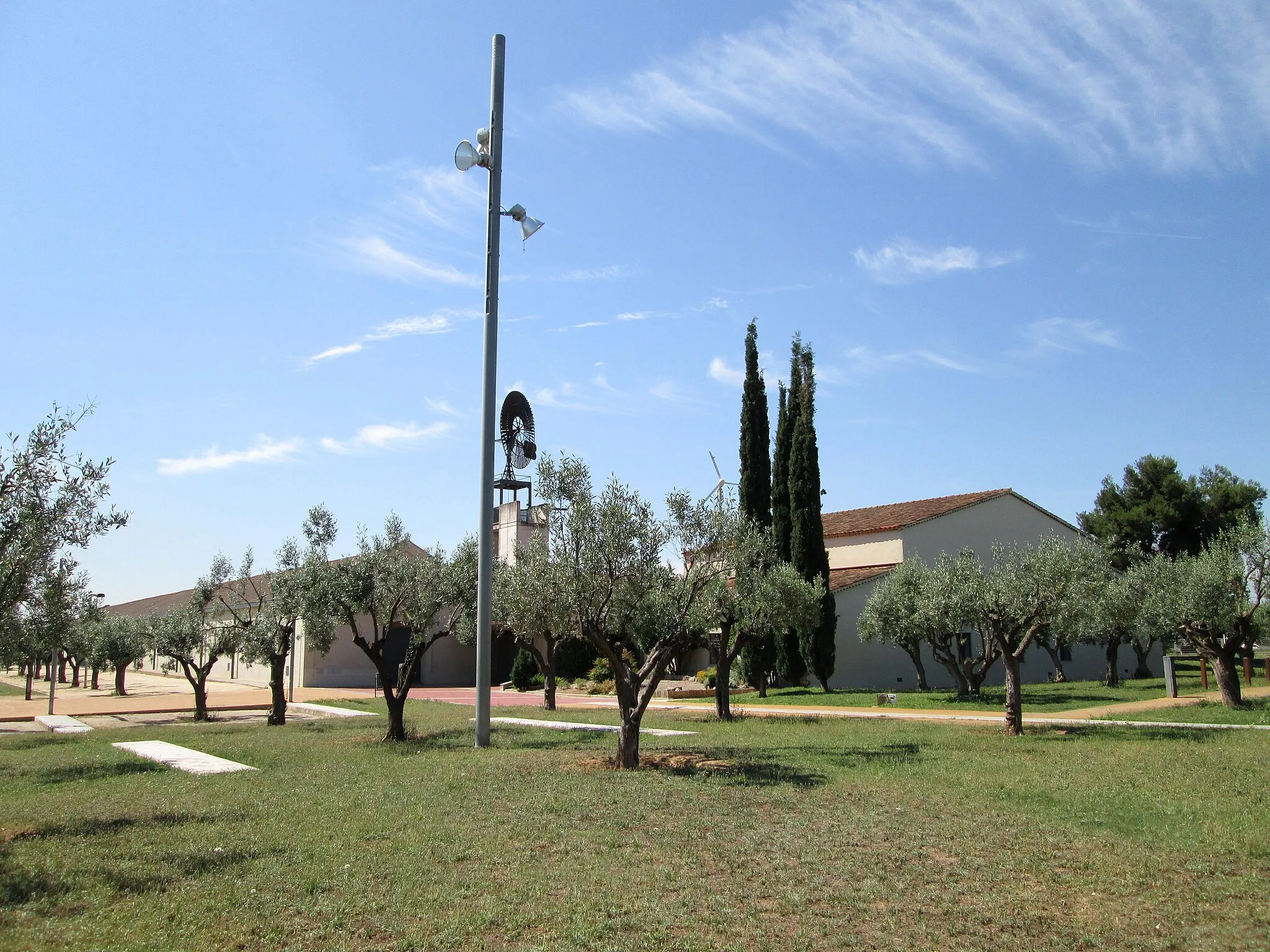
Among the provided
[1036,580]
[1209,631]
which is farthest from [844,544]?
[1036,580]

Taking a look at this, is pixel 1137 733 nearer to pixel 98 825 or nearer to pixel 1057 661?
pixel 98 825

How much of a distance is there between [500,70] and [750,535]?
10.5 metres

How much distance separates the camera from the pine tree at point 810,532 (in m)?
33.8

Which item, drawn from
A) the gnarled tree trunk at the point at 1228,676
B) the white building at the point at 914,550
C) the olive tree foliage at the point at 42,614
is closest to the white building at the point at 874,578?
the white building at the point at 914,550

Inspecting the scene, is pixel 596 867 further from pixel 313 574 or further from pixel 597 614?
pixel 313 574

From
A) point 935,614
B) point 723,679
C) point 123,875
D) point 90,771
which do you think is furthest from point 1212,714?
point 90,771

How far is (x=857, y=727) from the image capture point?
68.3 feet

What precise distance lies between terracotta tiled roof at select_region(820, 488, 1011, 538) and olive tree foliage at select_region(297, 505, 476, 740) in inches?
860

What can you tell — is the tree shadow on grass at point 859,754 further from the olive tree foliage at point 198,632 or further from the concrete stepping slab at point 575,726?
the olive tree foliage at point 198,632

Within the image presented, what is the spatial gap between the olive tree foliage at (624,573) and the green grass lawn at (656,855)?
1696 mm

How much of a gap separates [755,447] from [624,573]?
20706 millimetres

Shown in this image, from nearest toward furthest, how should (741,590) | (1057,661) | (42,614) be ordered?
(42,614) < (741,590) < (1057,661)

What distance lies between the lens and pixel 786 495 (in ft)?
117

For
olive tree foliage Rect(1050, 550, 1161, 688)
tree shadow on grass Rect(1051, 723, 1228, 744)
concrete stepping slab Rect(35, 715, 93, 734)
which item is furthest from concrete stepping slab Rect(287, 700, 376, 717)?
olive tree foliage Rect(1050, 550, 1161, 688)
